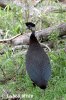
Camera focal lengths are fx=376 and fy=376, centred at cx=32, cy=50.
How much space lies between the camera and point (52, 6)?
8.05 meters

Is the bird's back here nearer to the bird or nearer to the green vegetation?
the bird

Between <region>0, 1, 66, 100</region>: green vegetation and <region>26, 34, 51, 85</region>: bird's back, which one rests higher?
<region>26, 34, 51, 85</region>: bird's back

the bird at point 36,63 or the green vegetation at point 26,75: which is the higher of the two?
the bird at point 36,63

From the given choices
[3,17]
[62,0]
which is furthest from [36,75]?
[62,0]

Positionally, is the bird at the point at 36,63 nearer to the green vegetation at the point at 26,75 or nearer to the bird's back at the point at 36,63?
the bird's back at the point at 36,63

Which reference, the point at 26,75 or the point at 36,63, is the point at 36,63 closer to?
the point at 36,63

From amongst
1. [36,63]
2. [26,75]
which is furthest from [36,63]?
[26,75]

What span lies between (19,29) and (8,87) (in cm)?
221

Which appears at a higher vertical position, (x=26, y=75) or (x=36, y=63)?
(x=36, y=63)

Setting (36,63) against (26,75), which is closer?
(36,63)

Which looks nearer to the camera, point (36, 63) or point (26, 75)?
point (36, 63)

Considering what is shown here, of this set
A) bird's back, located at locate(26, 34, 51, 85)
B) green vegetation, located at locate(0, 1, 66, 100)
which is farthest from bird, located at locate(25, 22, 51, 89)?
green vegetation, located at locate(0, 1, 66, 100)

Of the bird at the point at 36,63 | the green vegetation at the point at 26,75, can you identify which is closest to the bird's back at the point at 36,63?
the bird at the point at 36,63

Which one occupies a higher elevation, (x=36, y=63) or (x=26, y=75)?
(x=36, y=63)
